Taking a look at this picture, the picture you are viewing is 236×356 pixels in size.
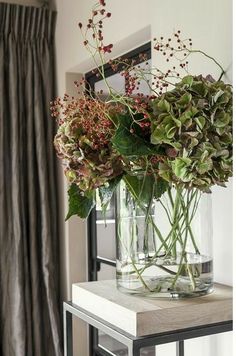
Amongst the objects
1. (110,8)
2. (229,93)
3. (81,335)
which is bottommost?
(81,335)

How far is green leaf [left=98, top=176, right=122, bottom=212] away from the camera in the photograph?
1158 mm

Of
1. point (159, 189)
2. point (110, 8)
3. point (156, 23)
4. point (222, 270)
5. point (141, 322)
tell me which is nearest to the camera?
point (141, 322)

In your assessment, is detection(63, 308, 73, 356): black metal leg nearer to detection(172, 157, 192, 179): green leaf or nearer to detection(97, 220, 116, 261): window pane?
detection(172, 157, 192, 179): green leaf

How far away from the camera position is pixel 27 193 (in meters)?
2.66

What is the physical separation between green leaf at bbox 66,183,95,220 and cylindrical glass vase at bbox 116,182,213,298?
92 millimetres

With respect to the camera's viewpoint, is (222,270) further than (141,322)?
Yes

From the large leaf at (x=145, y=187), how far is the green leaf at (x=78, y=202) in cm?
13

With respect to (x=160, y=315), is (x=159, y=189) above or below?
above

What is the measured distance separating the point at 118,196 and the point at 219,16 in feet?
1.89

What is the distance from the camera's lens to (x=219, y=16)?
1.35 m

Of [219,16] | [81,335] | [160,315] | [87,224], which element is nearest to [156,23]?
[219,16]

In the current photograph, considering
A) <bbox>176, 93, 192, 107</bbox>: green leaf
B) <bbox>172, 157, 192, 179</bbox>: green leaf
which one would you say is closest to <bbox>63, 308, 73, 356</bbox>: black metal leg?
<bbox>172, 157, 192, 179</bbox>: green leaf

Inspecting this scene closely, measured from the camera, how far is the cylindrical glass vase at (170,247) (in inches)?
44.9

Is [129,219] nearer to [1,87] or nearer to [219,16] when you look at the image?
[219,16]
